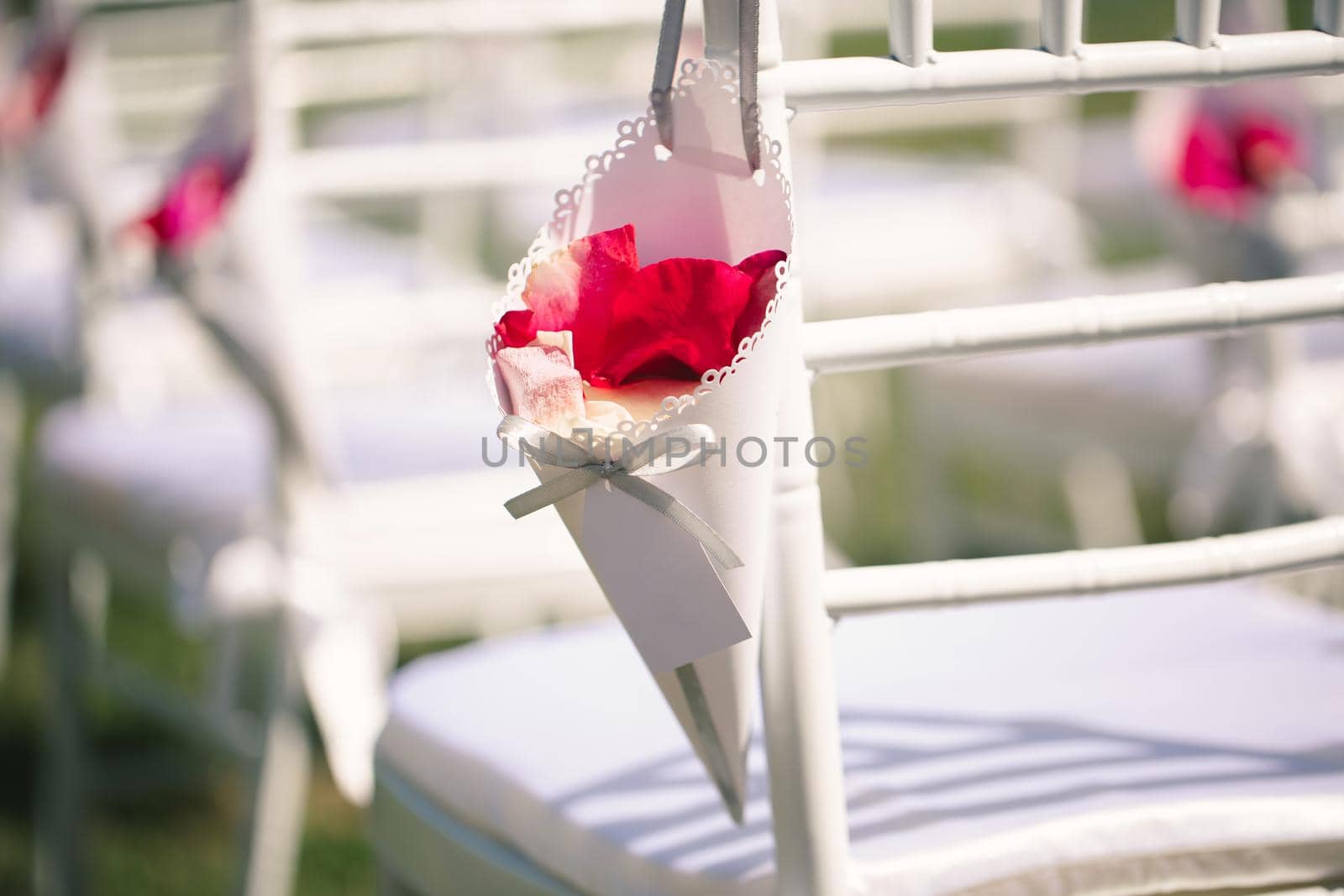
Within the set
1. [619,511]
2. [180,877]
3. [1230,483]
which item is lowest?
[180,877]

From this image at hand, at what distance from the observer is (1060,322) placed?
522 mm

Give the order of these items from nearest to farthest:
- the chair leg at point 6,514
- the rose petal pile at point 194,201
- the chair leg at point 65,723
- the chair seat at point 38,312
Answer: the rose petal pile at point 194,201, the chair leg at point 65,723, the chair seat at point 38,312, the chair leg at point 6,514

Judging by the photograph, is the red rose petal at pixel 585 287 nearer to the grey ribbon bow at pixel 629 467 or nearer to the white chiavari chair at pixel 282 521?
A: the grey ribbon bow at pixel 629 467

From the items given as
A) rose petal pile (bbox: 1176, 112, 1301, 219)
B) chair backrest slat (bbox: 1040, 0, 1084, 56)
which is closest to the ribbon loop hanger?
chair backrest slat (bbox: 1040, 0, 1084, 56)

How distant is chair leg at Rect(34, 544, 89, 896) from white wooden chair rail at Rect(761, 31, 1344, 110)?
106 centimetres

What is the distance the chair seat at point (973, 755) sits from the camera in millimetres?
562

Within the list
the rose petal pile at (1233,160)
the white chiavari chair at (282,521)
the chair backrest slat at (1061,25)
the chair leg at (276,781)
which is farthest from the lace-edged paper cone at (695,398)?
the rose petal pile at (1233,160)

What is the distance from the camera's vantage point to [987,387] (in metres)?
1.56

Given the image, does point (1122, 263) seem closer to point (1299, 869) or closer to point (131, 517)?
point (131, 517)

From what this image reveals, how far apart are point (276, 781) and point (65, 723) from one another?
40 centimetres

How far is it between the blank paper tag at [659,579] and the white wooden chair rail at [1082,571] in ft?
0.18

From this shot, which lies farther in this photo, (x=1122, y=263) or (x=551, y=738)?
(x=1122, y=263)

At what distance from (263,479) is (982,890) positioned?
0.77 m

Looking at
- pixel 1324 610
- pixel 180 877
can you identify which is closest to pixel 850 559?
pixel 180 877
